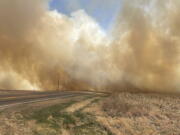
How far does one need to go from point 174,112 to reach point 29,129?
15688mm

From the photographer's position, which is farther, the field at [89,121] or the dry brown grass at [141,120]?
the dry brown grass at [141,120]

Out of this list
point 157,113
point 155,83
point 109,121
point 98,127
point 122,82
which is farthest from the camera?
point 122,82

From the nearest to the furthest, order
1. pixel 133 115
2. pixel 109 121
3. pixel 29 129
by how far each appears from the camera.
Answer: pixel 29 129, pixel 109 121, pixel 133 115

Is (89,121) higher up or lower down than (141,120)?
higher up

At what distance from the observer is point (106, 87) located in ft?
192

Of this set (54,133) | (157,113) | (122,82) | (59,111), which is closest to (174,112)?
(157,113)

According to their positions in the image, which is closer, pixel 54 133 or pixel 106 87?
pixel 54 133

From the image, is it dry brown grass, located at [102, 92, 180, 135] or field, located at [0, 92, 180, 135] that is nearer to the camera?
field, located at [0, 92, 180, 135]

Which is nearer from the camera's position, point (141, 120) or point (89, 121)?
point (89, 121)

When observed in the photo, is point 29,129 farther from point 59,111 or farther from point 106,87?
point 106,87

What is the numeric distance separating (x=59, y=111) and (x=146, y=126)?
7656mm

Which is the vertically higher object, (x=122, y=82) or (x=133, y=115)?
(x=122, y=82)

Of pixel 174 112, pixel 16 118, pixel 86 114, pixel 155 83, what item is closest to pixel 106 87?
pixel 155 83

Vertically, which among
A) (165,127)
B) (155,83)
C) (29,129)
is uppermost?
(155,83)
